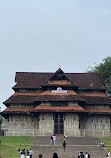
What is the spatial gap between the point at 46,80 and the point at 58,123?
11509mm

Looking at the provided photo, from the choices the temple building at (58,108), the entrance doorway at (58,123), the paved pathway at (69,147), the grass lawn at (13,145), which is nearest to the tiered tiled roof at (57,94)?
the temple building at (58,108)

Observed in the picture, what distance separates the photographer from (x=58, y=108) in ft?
179

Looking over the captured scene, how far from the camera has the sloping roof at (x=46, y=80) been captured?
61.9 meters

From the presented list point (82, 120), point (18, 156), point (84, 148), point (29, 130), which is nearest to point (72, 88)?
point (82, 120)

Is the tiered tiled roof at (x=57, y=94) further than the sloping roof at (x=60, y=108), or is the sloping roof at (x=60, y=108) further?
the tiered tiled roof at (x=57, y=94)

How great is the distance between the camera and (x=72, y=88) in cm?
5800

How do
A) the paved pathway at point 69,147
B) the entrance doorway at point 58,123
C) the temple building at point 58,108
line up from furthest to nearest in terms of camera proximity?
the entrance doorway at point 58,123, the temple building at point 58,108, the paved pathway at point 69,147

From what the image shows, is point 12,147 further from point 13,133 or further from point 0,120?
point 0,120

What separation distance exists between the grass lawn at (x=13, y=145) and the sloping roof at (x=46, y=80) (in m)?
14.2

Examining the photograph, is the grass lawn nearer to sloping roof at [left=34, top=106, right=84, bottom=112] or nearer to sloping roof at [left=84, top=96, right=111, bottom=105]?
sloping roof at [left=34, top=106, right=84, bottom=112]

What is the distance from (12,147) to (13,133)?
13762 mm

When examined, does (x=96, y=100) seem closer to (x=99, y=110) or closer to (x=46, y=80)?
(x=99, y=110)

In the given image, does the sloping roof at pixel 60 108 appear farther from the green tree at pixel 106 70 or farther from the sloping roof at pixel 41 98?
the green tree at pixel 106 70

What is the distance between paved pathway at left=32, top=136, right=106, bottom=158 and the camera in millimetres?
37881
